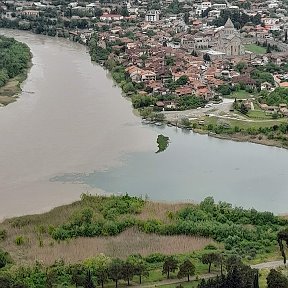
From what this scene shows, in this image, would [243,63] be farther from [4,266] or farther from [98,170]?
[4,266]

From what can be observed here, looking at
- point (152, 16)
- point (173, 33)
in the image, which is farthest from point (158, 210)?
point (152, 16)

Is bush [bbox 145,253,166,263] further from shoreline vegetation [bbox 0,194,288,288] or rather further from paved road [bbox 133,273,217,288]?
paved road [bbox 133,273,217,288]

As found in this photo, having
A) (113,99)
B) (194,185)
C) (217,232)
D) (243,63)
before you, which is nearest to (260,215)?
(217,232)

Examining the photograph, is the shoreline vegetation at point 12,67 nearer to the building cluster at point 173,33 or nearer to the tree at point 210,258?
the building cluster at point 173,33

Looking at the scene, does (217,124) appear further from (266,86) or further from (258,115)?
(266,86)

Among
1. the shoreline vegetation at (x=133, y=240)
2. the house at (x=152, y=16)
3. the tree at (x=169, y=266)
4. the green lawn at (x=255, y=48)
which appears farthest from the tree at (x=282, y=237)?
the house at (x=152, y=16)

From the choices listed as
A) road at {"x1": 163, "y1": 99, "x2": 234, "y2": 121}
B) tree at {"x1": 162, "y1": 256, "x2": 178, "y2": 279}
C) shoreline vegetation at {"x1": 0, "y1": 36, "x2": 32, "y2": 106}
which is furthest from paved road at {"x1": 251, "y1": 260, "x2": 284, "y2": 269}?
shoreline vegetation at {"x1": 0, "y1": 36, "x2": 32, "y2": 106}
